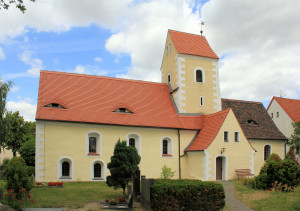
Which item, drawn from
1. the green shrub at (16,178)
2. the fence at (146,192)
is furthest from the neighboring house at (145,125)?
the fence at (146,192)

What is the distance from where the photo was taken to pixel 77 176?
80.0 feet

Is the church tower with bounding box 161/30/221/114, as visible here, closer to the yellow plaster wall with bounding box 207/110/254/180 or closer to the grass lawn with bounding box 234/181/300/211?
the yellow plaster wall with bounding box 207/110/254/180

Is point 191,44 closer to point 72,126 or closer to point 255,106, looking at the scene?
point 255,106

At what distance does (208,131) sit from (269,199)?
11.4 metres

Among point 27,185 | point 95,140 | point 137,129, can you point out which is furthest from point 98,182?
point 27,185

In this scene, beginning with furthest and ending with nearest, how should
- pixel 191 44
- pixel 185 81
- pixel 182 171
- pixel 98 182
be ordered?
1. pixel 191 44
2. pixel 185 81
3. pixel 182 171
4. pixel 98 182

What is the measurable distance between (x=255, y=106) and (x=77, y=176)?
70.7 ft

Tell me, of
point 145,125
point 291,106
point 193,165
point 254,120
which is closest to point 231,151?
point 193,165

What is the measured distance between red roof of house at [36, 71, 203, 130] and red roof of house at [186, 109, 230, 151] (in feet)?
3.27

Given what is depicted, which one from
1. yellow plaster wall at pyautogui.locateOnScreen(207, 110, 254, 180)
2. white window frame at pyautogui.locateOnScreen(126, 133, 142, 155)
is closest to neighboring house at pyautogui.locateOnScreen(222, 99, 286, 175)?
yellow plaster wall at pyautogui.locateOnScreen(207, 110, 254, 180)

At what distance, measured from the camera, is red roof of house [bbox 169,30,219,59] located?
3212 centimetres

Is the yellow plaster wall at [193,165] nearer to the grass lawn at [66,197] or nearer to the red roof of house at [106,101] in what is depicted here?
the red roof of house at [106,101]

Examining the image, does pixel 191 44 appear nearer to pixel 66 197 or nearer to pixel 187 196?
pixel 187 196

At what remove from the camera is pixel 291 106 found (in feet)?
141
